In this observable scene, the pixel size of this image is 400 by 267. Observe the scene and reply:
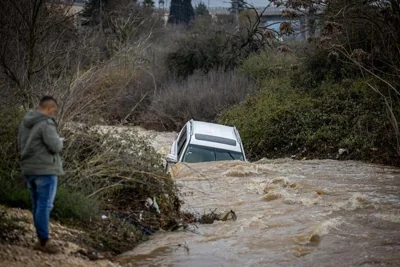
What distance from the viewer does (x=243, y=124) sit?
93.6 feet

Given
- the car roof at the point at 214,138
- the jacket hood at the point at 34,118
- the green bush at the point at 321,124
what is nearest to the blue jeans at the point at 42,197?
the jacket hood at the point at 34,118

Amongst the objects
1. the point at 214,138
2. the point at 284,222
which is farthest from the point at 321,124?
the point at 284,222

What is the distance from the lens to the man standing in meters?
8.38

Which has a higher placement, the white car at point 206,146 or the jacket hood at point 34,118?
the jacket hood at point 34,118

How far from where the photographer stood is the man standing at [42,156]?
27.5ft

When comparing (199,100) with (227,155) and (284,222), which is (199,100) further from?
(284,222)

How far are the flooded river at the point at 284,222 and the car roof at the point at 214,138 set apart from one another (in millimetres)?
513

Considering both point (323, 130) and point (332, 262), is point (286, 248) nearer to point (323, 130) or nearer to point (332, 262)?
point (332, 262)

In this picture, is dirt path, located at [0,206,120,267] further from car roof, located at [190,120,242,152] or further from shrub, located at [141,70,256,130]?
shrub, located at [141,70,256,130]

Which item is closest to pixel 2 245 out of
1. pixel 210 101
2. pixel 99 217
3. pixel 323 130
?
pixel 99 217

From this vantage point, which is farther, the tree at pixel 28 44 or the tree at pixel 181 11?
the tree at pixel 181 11

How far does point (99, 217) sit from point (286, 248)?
2857 millimetres

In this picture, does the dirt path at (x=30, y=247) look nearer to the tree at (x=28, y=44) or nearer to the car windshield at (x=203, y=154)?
the tree at (x=28, y=44)

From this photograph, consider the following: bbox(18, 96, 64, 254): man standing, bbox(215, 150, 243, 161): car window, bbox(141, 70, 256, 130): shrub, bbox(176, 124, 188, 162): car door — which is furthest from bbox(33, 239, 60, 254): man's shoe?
bbox(141, 70, 256, 130): shrub
